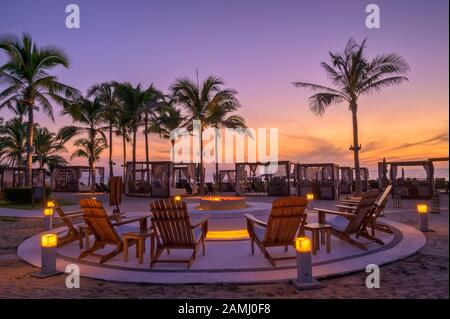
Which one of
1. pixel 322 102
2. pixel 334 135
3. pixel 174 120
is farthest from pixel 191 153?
pixel 322 102

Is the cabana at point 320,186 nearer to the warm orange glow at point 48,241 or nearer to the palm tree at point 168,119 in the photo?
the palm tree at point 168,119

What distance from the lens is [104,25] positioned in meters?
8.60

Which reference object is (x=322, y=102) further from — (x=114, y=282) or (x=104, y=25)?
(x=114, y=282)

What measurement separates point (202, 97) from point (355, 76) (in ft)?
28.6

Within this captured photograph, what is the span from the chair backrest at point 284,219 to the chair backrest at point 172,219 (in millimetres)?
1213

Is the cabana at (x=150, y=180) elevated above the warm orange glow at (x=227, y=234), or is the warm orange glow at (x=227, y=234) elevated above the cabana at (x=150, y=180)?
the cabana at (x=150, y=180)

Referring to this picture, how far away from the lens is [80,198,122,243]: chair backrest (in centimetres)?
531

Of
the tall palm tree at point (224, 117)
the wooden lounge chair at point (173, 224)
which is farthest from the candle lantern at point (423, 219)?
the tall palm tree at point (224, 117)

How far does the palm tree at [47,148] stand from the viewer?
39.1 meters

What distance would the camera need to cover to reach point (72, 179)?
32.2m

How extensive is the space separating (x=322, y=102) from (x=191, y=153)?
13.6 meters

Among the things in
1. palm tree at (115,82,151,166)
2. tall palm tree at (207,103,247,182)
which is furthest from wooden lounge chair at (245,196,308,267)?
palm tree at (115,82,151,166)

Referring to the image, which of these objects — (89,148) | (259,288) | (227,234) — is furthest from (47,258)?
(89,148)

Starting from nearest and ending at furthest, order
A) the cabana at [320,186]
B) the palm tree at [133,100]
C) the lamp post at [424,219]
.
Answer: the lamp post at [424,219] < the cabana at [320,186] < the palm tree at [133,100]
